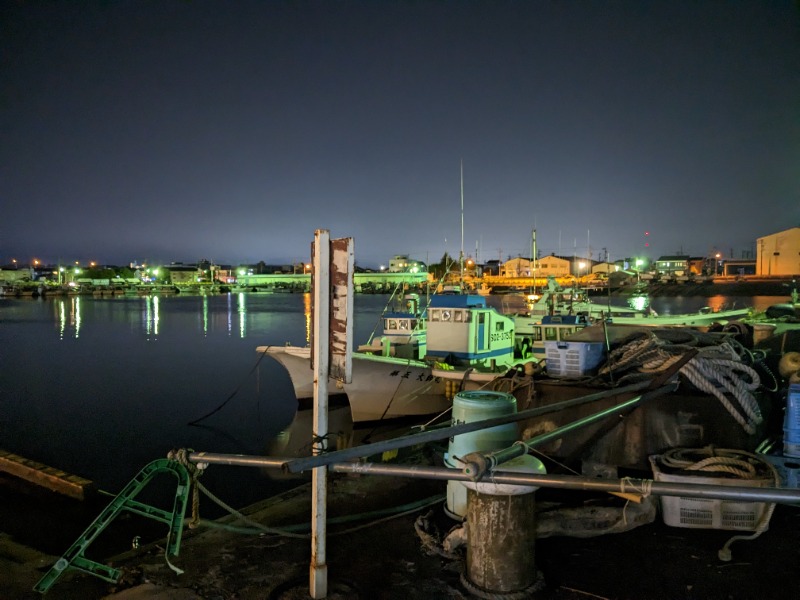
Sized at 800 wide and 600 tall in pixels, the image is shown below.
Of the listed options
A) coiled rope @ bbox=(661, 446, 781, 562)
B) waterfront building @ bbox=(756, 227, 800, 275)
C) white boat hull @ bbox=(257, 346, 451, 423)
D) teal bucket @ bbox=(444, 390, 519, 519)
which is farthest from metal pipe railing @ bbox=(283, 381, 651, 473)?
waterfront building @ bbox=(756, 227, 800, 275)

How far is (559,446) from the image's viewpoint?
283 inches

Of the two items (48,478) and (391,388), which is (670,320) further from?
(48,478)

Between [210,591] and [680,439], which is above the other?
[680,439]

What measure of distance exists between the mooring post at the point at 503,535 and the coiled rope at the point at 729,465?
2094 mm

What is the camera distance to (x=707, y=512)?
17.5 feet

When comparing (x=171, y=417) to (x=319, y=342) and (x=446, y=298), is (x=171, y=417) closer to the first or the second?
(x=446, y=298)

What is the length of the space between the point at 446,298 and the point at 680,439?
12408 millimetres

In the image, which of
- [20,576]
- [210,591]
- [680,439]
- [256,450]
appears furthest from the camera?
[256,450]

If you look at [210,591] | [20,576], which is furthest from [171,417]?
[210,591]

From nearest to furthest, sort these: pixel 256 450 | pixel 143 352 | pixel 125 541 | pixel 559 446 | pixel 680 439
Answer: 1. pixel 680 439
2. pixel 559 446
3. pixel 125 541
4. pixel 256 450
5. pixel 143 352

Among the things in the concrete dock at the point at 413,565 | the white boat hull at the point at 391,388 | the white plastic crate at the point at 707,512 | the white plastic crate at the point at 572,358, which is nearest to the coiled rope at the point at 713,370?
the white plastic crate at the point at 572,358

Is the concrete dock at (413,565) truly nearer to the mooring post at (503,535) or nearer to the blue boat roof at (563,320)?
the mooring post at (503,535)

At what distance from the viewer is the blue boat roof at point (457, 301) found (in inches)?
724

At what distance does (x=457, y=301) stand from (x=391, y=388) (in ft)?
12.8
